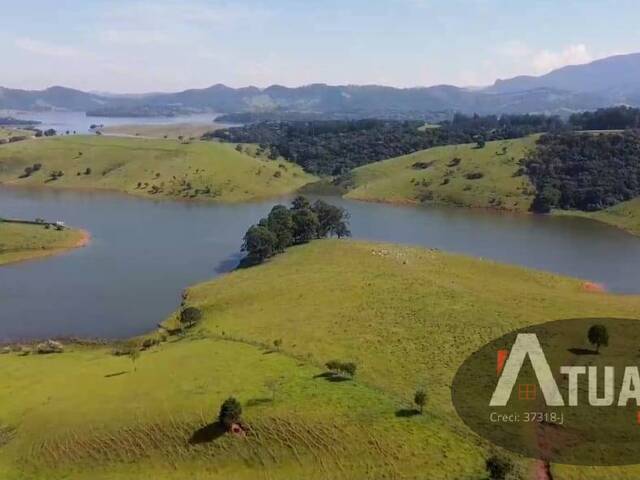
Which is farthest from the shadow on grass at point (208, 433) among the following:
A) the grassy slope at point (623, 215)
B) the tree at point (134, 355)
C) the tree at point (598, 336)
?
the grassy slope at point (623, 215)

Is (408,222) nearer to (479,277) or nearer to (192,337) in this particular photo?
(479,277)

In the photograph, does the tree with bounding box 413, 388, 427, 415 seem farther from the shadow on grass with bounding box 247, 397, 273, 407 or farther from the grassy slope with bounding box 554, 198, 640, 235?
the grassy slope with bounding box 554, 198, 640, 235

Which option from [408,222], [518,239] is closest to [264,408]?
[518,239]

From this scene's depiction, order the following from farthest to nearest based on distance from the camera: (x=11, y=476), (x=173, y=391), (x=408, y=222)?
(x=408, y=222), (x=173, y=391), (x=11, y=476)

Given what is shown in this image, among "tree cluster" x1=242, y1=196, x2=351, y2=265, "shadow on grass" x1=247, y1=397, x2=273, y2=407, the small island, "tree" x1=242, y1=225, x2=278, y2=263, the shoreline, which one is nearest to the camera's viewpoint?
"shadow on grass" x1=247, y1=397, x2=273, y2=407

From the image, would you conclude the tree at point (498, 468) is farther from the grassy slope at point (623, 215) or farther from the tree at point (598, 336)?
the grassy slope at point (623, 215)

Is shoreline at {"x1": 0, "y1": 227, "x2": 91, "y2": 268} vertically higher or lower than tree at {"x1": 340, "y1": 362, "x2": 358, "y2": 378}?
lower

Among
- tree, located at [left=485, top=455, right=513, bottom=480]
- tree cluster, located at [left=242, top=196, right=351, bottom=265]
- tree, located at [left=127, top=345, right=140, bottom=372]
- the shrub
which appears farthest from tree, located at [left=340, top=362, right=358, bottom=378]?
the shrub
